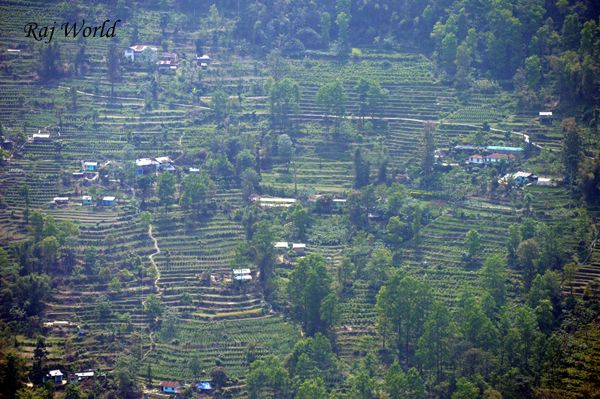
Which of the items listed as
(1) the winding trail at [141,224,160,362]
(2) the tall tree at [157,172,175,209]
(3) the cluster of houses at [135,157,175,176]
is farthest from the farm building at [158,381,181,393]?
(3) the cluster of houses at [135,157,175,176]

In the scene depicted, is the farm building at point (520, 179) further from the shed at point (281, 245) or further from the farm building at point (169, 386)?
the farm building at point (169, 386)

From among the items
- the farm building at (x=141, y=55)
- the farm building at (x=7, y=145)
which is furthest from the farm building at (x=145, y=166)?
the farm building at (x=141, y=55)

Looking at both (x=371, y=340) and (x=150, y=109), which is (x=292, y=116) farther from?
(x=371, y=340)

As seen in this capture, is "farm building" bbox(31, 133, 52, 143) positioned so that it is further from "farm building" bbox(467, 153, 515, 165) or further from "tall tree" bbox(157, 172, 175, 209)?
"farm building" bbox(467, 153, 515, 165)

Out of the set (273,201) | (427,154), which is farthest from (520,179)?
(273,201)

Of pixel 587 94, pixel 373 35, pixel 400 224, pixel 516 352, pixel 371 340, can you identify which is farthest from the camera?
pixel 373 35

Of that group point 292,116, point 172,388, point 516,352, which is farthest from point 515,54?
point 172,388
